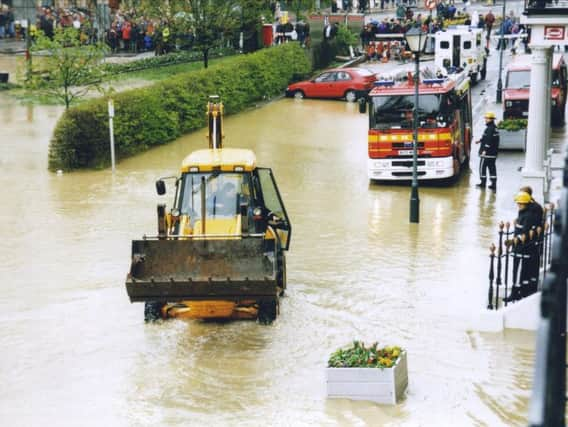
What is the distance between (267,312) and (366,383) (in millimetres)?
3405

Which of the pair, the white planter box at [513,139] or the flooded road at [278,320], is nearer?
the flooded road at [278,320]

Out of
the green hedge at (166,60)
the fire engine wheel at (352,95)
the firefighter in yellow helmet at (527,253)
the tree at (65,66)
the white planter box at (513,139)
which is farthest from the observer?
the green hedge at (166,60)

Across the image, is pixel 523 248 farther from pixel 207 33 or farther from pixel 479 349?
pixel 207 33

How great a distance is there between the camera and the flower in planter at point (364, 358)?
1266 centimetres

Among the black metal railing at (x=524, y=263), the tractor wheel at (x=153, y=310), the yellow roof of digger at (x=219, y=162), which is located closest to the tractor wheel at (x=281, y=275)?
the yellow roof of digger at (x=219, y=162)

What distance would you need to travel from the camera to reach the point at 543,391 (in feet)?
17.2

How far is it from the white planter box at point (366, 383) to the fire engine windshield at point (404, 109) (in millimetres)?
14877

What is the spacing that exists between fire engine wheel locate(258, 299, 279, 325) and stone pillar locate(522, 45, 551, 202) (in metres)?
8.27

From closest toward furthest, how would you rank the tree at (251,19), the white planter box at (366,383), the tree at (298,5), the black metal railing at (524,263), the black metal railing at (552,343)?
the black metal railing at (552,343) < the white planter box at (366,383) < the black metal railing at (524,263) < the tree at (251,19) < the tree at (298,5)

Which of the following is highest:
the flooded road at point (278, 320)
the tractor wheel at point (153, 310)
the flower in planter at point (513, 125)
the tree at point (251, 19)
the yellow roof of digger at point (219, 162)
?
the tree at point (251, 19)

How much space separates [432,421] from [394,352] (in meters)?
1.03

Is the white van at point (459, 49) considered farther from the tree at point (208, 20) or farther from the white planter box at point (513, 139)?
the white planter box at point (513, 139)

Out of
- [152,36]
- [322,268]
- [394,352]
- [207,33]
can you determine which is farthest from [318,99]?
[394,352]

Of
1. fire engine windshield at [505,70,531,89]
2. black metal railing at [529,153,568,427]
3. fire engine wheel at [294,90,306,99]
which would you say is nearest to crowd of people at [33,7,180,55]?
fire engine wheel at [294,90,306,99]
